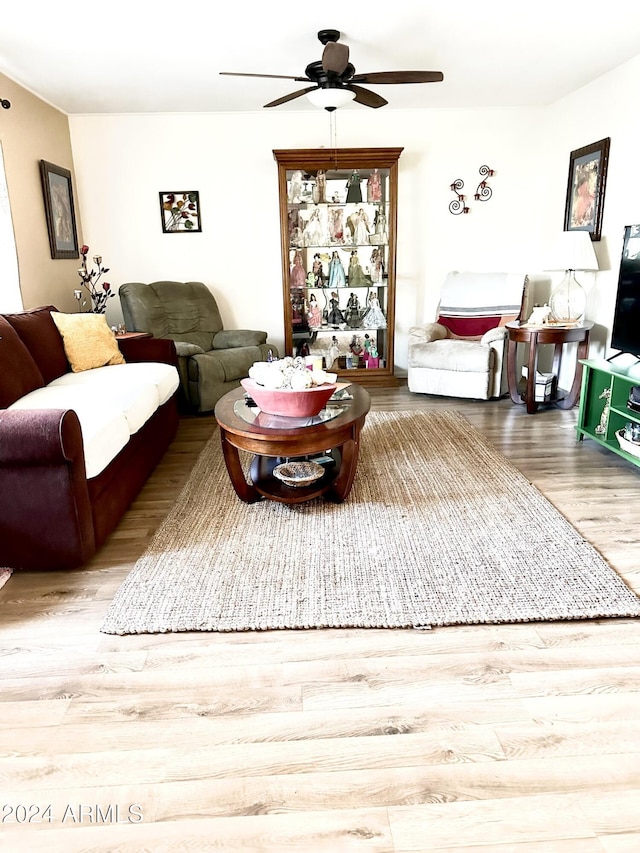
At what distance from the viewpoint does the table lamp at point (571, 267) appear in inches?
164

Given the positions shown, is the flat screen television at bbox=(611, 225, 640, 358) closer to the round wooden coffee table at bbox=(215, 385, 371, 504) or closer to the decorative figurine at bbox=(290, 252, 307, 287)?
the round wooden coffee table at bbox=(215, 385, 371, 504)

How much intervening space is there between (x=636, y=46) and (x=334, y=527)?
3.59m

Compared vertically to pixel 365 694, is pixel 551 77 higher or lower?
higher

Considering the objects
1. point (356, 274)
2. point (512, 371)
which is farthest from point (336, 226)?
point (512, 371)

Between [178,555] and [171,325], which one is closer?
[178,555]

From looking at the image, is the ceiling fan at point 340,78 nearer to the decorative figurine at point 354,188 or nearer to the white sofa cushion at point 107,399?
the decorative figurine at point 354,188

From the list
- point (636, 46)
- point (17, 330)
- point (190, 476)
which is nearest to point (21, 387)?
point (17, 330)

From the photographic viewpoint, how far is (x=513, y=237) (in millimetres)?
5445

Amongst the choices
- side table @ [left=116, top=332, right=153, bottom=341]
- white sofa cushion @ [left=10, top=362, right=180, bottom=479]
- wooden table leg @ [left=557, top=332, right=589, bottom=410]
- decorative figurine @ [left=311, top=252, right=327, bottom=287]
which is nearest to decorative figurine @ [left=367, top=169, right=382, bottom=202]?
decorative figurine @ [left=311, top=252, right=327, bottom=287]

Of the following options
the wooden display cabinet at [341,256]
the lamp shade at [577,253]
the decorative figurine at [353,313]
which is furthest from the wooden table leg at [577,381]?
the decorative figurine at [353,313]

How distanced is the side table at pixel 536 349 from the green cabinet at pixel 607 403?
524 mm

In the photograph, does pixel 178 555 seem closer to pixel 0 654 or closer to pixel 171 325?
pixel 0 654

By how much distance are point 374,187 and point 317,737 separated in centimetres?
461

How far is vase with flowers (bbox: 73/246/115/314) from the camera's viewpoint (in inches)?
186
